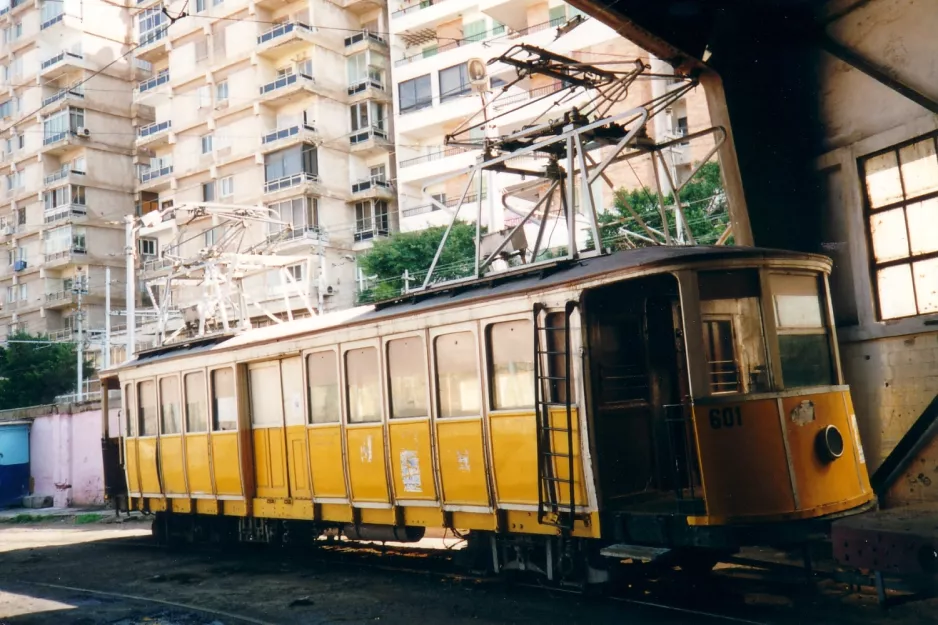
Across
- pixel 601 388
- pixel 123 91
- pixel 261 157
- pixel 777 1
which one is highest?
pixel 123 91

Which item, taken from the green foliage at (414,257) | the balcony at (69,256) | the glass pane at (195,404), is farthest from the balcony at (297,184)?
the glass pane at (195,404)

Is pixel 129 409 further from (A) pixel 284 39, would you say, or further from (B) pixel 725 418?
(A) pixel 284 39

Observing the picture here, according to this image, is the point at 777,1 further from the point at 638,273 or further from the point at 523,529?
the point at 523,529

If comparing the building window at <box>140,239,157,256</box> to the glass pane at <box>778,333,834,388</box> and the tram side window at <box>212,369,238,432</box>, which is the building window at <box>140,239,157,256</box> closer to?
the tram side window at <box>212,369,238,432</box>

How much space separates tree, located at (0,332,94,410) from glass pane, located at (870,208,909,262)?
1335 inches

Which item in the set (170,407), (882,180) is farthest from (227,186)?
(882,180)

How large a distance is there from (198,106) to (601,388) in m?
38.3

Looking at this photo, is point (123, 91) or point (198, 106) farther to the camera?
point (123, 91)

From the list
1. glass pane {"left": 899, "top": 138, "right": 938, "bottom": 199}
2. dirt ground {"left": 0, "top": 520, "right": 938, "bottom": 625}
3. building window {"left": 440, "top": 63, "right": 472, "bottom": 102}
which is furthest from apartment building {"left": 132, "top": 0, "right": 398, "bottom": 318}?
glass pane {"left": 899, "top": 138, "right": 938, "bottom": 199}

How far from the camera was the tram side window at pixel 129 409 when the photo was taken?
1419 cm

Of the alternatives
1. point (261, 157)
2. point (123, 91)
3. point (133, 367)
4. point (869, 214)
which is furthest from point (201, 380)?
point (123, 91)

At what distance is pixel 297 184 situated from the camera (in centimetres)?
3766

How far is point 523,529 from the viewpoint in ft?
26.8

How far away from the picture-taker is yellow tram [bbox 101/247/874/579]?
23.3 ft
